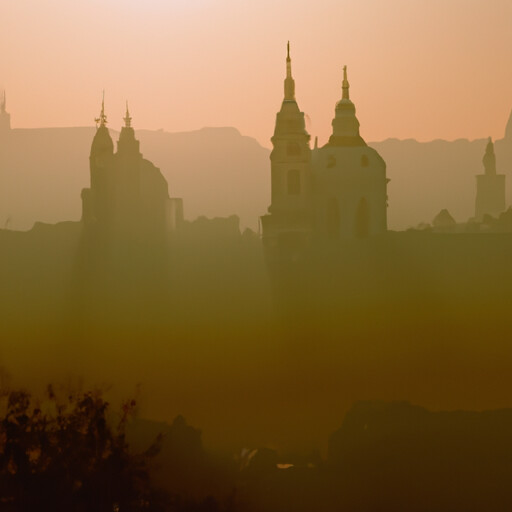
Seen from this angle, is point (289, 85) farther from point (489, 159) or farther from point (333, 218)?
point (489, 159)

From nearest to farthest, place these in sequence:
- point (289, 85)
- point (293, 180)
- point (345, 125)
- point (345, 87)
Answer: point (289, 85)
point (293, 180)
point (345, 125)
point (345, 87)

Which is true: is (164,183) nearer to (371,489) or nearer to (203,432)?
(203,432)

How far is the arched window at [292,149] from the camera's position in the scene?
1884 inches

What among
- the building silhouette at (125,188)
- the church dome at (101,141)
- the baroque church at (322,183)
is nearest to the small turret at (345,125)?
the baroque church at (322,183)

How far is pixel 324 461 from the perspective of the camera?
3981cm

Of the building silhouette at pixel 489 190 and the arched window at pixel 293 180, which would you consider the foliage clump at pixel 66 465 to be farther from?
the building silhouette at pixel 489 190

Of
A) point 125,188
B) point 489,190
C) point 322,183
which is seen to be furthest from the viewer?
point 489,190

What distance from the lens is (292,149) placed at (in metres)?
48.0

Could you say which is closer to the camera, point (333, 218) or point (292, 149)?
point (292, 149)

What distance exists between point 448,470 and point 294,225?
15.6 meters

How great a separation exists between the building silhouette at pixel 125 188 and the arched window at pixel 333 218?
11.1 m

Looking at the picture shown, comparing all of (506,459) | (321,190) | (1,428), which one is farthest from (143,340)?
(1,428)

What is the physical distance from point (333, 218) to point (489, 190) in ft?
58.0

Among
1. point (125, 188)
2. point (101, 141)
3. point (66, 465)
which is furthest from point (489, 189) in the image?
point (66, 465)
